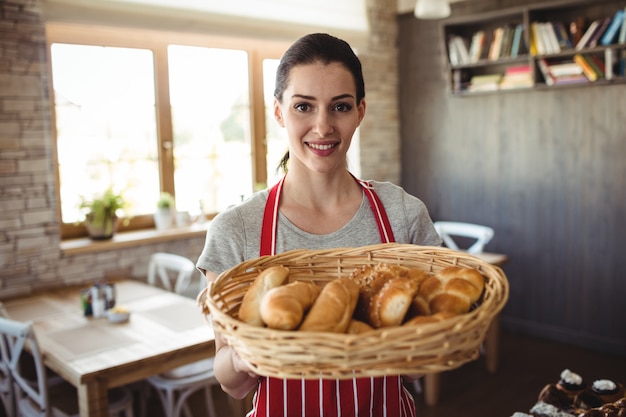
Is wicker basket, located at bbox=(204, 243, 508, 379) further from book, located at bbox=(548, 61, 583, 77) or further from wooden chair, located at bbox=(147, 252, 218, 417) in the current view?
book, located at bbox=(548, 61, 583, 77)

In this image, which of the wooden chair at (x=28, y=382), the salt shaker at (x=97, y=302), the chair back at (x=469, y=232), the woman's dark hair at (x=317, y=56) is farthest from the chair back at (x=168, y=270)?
the woman's dark hair at (x=317, y=56)

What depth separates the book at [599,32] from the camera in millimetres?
3846

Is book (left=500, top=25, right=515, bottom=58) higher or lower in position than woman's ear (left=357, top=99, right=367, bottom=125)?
higher

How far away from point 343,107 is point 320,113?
0.06 meters

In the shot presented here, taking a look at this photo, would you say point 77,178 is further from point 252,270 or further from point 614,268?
point 614,268

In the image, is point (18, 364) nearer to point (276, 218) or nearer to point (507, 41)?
point (276, 218)

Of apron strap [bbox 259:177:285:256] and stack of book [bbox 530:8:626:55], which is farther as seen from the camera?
stack of book [bbox 530:8:626:55]

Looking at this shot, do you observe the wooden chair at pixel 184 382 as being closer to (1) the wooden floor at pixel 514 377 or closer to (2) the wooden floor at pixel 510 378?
(2) the wooden floor at pixel 510 378

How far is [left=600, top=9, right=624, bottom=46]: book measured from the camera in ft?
12.3

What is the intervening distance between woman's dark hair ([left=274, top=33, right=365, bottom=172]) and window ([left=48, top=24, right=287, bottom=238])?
207 centimetres

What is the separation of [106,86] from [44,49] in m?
0.52

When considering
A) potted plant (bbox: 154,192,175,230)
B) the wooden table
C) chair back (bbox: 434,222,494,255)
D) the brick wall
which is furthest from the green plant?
chair back (bbox: 434,222,494,255)

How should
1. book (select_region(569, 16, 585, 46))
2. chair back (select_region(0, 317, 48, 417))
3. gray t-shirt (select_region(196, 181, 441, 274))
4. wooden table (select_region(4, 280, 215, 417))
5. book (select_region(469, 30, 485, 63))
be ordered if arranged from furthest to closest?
book (select_region(469, 30, 485, 63))
book (select_region(569, 16, 585, 46))
chair back (select_region(0, 317, 48, 417))
wooden table (select_region(4, 280, 215, 417))
gray t-shirt (select_region(196, 181, 441, 274))

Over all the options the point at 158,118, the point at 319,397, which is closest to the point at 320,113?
the point at 319,397
